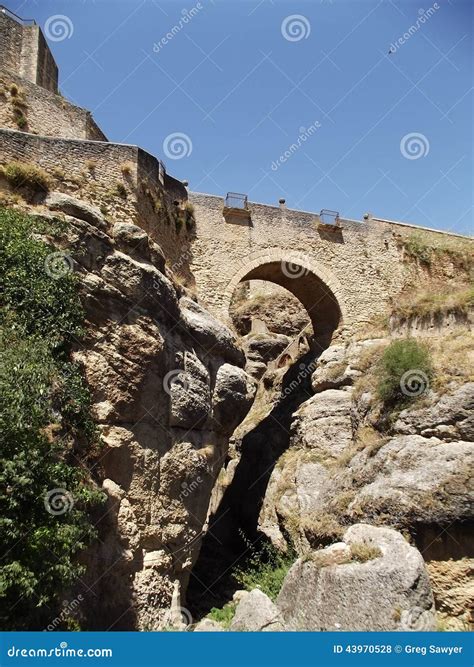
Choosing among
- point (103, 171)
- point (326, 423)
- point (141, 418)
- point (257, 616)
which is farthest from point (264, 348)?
point (257, 616)

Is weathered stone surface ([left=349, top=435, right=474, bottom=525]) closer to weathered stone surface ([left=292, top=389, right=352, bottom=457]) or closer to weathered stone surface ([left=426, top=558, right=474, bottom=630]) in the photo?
weathered stone surface ([left=426, top=558, right=474, bottom=630])

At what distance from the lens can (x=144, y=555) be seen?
394 inches

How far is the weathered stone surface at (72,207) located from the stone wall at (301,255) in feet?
21.3

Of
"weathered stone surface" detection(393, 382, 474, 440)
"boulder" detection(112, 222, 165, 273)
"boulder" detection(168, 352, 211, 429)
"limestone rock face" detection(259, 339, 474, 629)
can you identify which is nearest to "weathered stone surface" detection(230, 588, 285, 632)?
"limestone rock face" detection(259, 339, 474, 629)

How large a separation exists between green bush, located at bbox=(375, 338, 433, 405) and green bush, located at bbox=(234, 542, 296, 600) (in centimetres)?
428

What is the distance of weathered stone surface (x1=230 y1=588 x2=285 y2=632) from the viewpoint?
7857 millimetres

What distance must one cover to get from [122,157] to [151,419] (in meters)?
6.59

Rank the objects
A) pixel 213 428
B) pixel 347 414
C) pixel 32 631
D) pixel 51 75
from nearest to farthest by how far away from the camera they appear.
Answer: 1. pixel 32 631
2. pixel 213 428
3. pixel 347 414
4. pixel 51 75

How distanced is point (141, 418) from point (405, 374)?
5.91 m

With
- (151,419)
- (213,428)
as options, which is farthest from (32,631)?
(213,428)

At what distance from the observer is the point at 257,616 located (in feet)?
26.6

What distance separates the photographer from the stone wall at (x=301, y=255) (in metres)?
17.8

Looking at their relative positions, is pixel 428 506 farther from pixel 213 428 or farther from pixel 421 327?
pixel 421 327

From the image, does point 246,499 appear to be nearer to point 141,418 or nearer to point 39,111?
point 141,418
